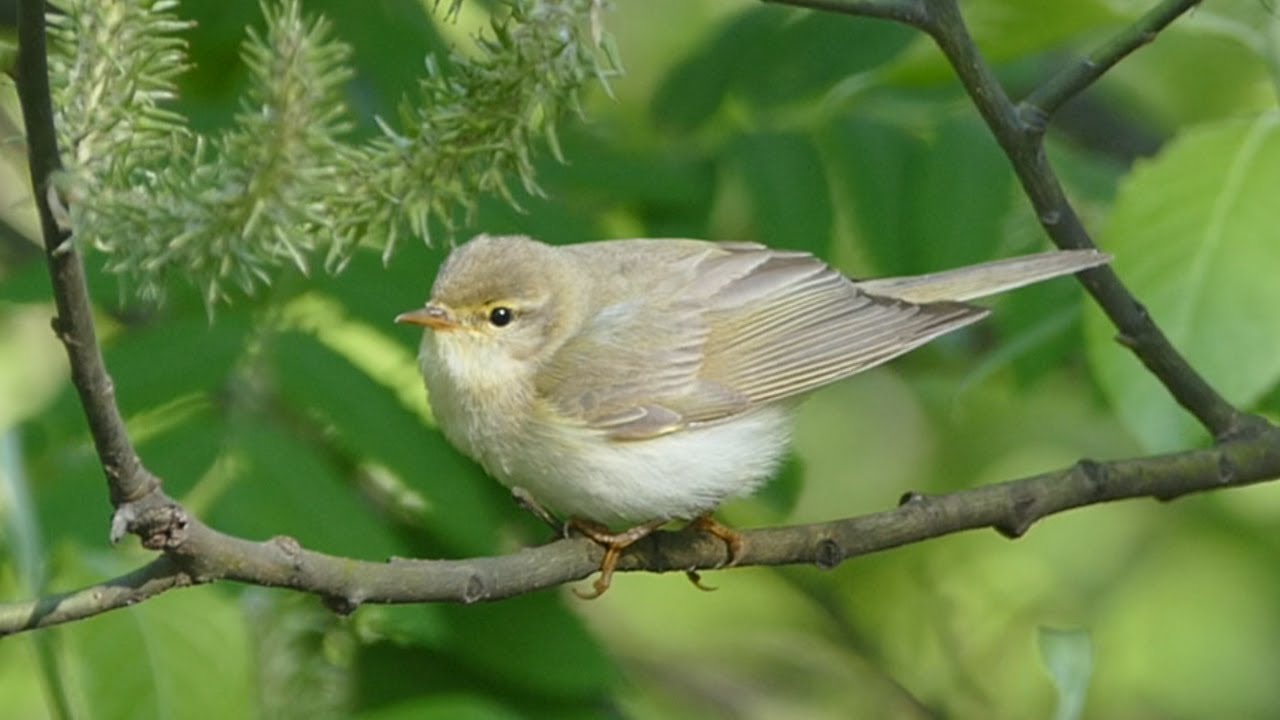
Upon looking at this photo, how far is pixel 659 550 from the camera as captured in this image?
119 inches

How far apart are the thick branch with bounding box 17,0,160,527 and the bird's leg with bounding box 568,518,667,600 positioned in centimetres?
102

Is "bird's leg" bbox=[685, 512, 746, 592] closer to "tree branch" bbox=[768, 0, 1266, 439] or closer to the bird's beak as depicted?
the bird's beak

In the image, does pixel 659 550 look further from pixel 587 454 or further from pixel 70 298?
pixel 70 298

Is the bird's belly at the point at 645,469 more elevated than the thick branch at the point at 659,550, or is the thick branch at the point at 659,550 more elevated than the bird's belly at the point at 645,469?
the thick branch at the point at 659,550

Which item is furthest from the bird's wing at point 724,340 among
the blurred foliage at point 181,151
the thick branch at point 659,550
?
the blurred foliage at point 181,151

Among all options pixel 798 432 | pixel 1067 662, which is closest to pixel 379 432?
pixel 1067 662

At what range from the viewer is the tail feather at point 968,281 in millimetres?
3203

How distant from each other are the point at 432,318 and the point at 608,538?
58 cm

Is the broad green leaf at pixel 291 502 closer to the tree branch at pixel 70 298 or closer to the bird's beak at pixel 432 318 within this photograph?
the bird's beak at pixel 432 318

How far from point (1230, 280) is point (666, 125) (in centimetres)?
149

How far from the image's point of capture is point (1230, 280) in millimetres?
3084

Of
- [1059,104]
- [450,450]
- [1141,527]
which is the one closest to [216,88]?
[450,450]


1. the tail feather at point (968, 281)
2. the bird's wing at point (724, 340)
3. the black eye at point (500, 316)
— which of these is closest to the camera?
the tail feather at point (968, 281)

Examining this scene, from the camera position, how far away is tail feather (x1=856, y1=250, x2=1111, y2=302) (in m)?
3.20
